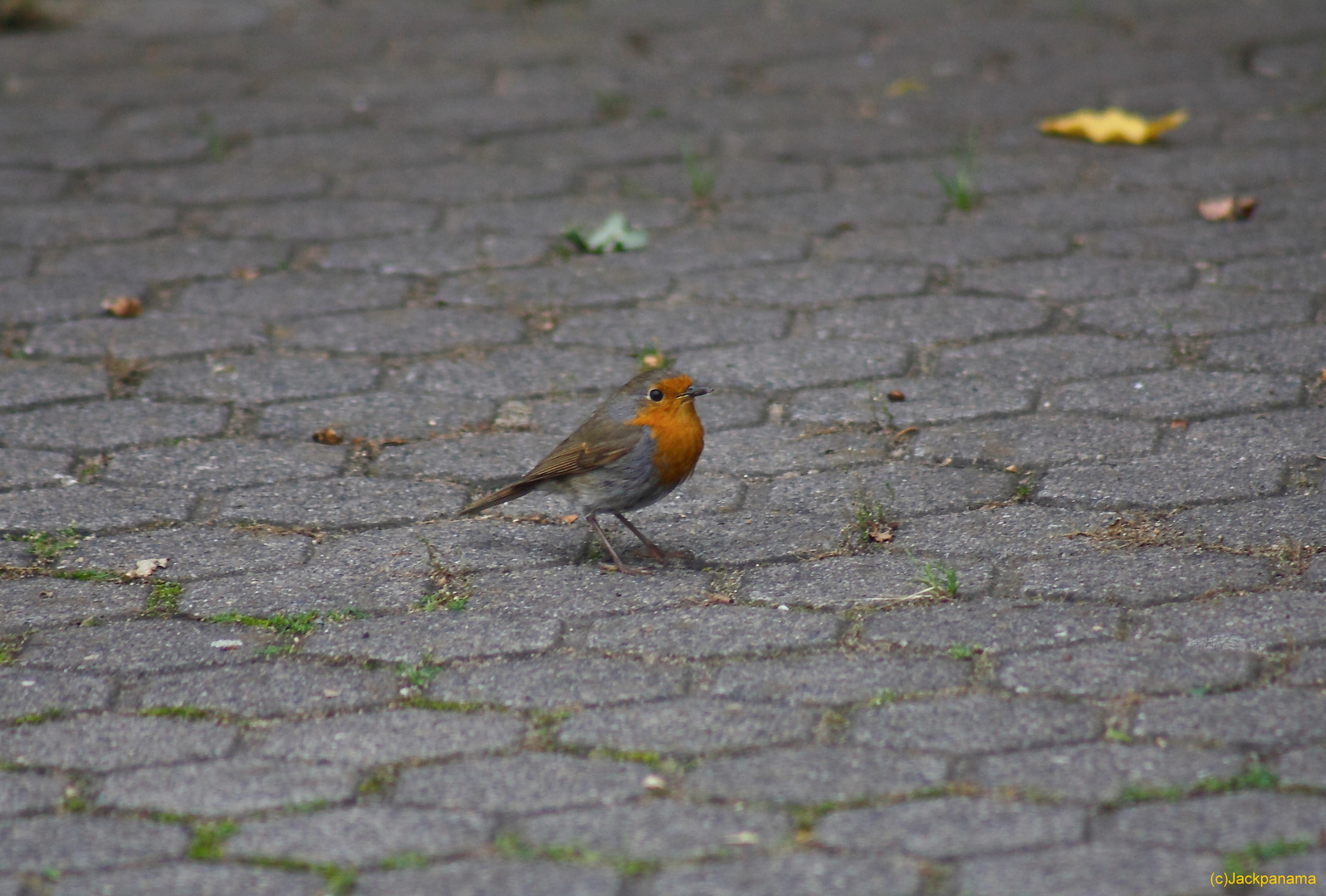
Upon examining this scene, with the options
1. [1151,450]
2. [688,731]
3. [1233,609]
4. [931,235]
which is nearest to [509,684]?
[688,731]

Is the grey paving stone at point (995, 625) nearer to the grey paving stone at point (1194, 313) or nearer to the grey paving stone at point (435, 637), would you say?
the grey paving stone at point (435, 637)

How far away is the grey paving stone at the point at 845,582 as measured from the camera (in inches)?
153

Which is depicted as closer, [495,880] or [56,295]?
[495,880]

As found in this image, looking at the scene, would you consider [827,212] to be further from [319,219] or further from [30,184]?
[30,184]

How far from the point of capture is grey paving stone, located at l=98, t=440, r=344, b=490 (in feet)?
15.4

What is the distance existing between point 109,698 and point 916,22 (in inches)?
281

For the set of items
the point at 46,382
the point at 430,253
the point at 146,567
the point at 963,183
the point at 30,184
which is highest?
the point at 30,184

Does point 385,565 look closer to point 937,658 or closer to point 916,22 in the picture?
point 937,658

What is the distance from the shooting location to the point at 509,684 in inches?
139

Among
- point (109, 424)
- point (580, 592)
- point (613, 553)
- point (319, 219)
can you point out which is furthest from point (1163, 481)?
point (319, 219)

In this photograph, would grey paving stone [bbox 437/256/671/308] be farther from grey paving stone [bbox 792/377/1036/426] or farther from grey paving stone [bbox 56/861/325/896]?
grey paving stone [bbox 56/861/325/896]

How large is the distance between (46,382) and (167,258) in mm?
1205

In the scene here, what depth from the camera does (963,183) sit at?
6.53 metres

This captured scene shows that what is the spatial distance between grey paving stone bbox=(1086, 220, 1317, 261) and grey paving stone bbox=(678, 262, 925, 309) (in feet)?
2.83
